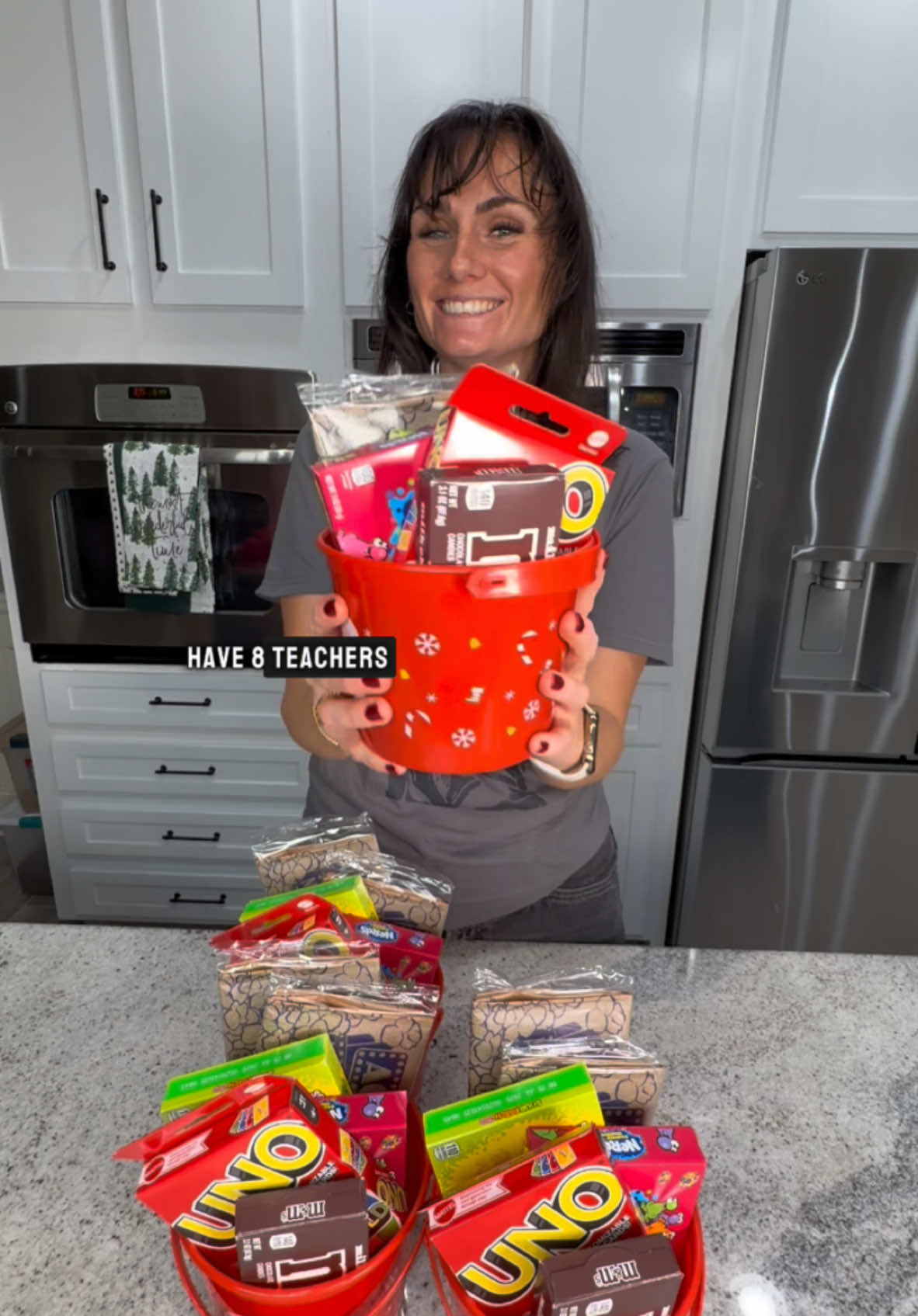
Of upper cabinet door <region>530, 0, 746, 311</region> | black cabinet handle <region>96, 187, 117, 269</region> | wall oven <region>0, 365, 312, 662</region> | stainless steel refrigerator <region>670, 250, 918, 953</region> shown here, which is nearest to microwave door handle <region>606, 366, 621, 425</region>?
upper cabinet door <region>530, 0, 746, 311</region>

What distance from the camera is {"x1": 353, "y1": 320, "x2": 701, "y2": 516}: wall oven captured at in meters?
1.71

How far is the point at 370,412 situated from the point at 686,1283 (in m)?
0.49

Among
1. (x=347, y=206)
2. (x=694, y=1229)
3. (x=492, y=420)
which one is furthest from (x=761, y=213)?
(x=694, y=1229)

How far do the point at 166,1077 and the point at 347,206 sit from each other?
5.28ft

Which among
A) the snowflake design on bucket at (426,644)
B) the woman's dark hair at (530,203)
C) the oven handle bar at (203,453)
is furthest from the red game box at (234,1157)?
the oven handle bar at (203,453)

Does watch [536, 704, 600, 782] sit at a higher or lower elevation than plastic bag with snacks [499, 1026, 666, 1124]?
higher

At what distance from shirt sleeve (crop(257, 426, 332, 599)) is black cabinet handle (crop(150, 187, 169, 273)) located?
3.56 ft

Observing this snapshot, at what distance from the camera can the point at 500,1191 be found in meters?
0.42

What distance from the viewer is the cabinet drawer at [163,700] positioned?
1936 millimetres

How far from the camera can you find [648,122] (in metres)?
1.63

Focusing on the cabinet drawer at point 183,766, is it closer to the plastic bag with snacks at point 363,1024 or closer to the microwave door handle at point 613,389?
the microwave door handle at point 613,389

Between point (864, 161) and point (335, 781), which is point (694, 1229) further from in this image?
point (864, 161)

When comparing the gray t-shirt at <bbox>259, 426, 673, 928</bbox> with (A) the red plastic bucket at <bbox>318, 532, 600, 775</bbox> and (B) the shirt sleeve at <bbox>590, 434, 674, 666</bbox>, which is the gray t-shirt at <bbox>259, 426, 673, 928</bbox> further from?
(A) the red plastic bucket at <bbox>318, 532, 600, 775</bbox>

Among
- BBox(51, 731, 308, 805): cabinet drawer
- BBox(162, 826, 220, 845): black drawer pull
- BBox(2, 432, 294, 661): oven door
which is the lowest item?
BBox(162, 826, 220, 845): black drawer pull
